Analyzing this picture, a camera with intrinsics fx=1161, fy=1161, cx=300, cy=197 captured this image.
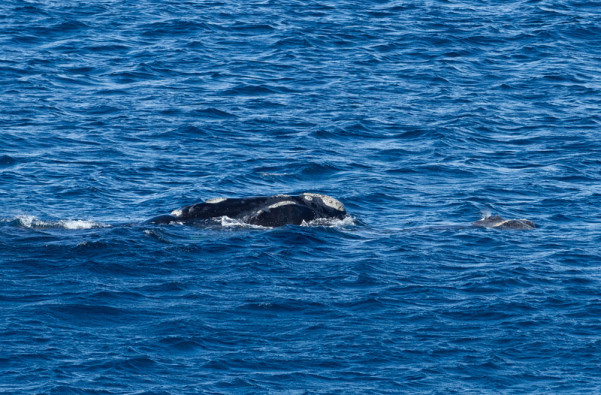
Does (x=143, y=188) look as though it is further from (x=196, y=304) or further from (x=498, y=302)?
(x=498, y=302)

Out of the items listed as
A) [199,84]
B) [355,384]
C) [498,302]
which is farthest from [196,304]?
[199,84]

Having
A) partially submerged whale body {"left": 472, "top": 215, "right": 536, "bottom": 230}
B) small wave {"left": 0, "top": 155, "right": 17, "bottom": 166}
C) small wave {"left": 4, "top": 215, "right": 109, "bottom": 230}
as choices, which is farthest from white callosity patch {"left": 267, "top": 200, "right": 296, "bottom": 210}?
small wave {"left": 0, "top": 155, "right": 17, "bottom": 166}

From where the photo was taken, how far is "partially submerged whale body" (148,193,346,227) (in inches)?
1107

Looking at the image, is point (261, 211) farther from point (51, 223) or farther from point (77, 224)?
point (51, 223)

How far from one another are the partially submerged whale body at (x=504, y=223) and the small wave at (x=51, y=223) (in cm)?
936

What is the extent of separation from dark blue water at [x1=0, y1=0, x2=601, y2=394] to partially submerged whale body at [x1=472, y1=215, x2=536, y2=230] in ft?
1.06

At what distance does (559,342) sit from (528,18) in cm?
3489

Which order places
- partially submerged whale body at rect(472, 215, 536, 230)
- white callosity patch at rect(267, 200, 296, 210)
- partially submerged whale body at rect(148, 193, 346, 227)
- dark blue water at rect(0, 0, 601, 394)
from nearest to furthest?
dark blue water at rect(0, 0, 601, 394), partially submerged whale body at rect(148, 193, 346, 227), white callosity patch at rect(267, 200, 296, 210), partially submerged whale body at rect(472, 215, 536, 230)

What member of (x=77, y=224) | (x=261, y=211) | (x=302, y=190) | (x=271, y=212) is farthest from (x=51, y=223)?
(x=302, y=190)

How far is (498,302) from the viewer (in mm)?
22984

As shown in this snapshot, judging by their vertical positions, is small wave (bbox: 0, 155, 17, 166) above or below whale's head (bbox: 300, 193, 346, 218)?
below

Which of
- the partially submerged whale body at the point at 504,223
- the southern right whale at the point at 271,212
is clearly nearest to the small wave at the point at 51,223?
the southern right whale at the point at 271,212

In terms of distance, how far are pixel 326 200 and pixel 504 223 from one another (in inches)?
176

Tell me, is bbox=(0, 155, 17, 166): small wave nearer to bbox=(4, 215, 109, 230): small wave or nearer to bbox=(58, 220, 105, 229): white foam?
bbox=(4, 215, 109, 230): small wave
